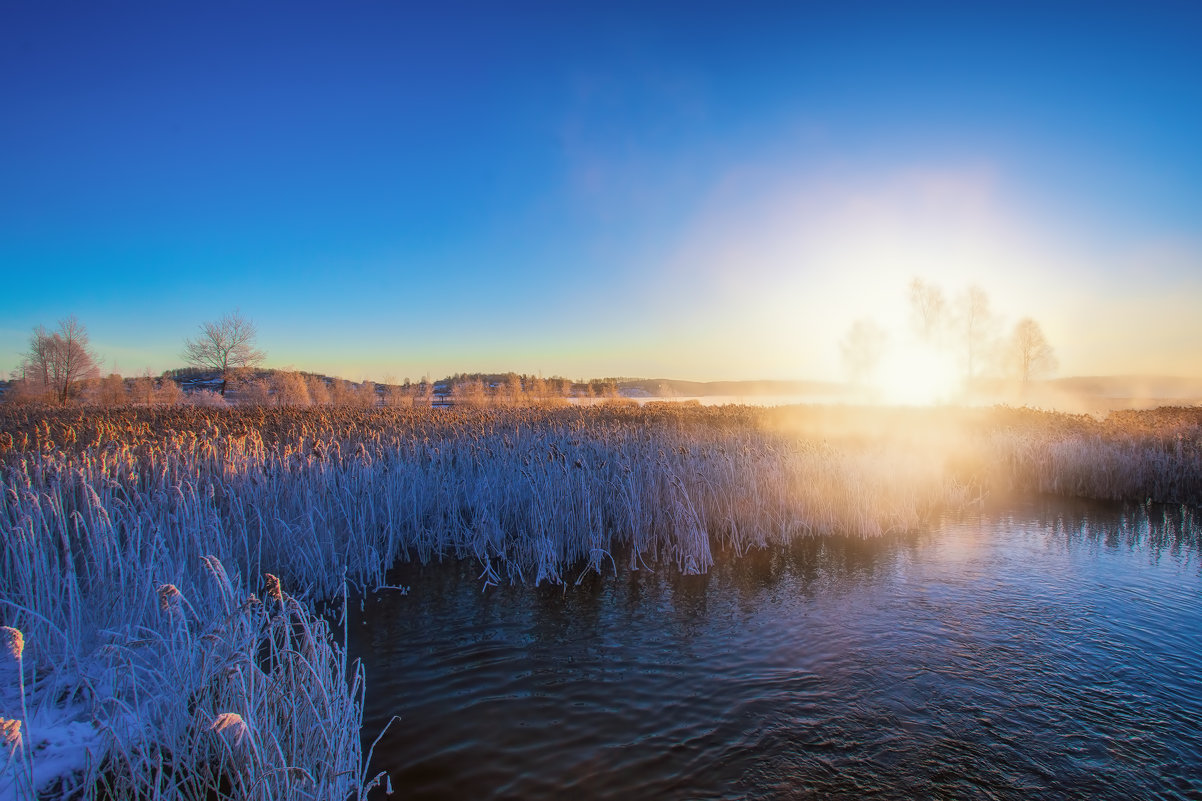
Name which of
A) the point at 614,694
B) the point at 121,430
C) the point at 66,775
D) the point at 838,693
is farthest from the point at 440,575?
the point at 121,430

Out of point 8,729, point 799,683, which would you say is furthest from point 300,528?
point 799,683

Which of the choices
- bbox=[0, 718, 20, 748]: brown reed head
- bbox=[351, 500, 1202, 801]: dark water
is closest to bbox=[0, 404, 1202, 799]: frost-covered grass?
bbox=[0, 718, 20, 748]: brown reed head

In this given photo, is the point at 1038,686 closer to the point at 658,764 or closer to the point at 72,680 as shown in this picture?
the point at 658,764

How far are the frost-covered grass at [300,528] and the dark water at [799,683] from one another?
699 millimetres

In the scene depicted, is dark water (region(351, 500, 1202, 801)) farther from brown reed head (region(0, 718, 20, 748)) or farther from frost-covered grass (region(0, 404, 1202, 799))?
brown reed head (region(0, 718, 20, 748))

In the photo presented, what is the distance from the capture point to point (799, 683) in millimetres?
4500

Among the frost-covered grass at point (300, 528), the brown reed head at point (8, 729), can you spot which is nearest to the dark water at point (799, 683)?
the frost-covered grass at point (300, 528)

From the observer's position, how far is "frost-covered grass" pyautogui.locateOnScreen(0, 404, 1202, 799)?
9.29ft

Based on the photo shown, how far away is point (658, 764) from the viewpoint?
3.62 m

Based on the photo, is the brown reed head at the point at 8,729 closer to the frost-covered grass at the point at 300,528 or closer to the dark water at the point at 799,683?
the frost-covered grass at the point at 300,528

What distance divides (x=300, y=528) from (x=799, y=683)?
5.51 m

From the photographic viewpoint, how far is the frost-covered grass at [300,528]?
9.29 feet

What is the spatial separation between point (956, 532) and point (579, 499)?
20.0 feet

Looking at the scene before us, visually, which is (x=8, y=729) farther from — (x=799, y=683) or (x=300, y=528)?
(x=300, y=528)
